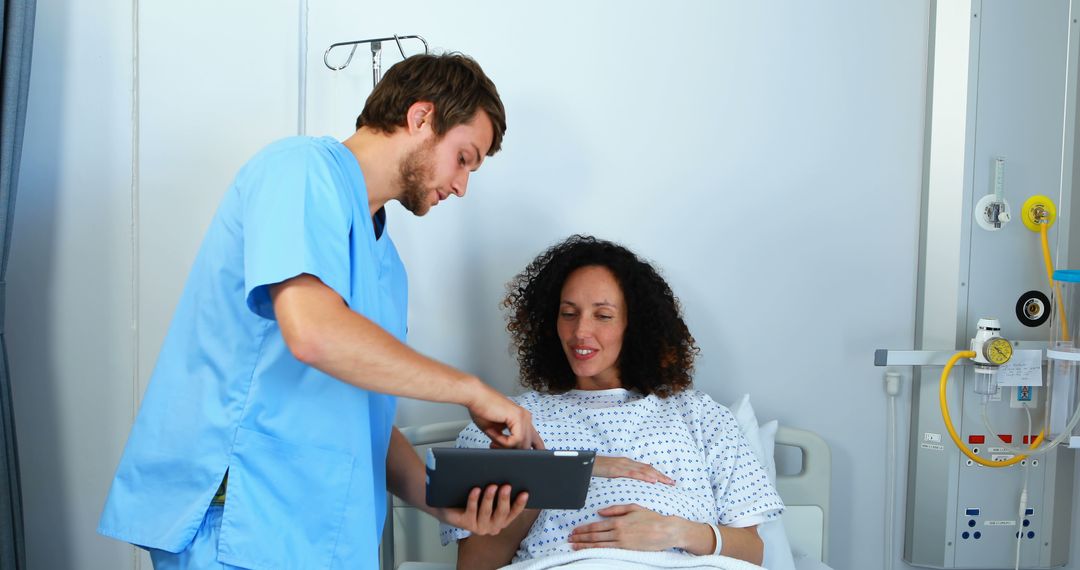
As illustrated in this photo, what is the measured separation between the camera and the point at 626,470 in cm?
157

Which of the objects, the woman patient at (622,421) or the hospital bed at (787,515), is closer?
the woman patient at (622,421)

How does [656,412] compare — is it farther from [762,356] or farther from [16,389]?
[16,389]

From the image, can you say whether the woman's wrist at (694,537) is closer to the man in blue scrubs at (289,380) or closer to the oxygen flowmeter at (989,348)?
the man in blue scrubs at (289,380)

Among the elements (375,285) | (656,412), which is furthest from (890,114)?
(375,285)

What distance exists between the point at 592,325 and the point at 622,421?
207 millimetres

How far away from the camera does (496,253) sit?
197cm

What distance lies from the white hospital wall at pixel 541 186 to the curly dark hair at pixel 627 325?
0.13 meters

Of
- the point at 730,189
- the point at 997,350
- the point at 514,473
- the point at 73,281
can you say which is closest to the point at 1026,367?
the point at 997,350

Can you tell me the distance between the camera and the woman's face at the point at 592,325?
5.66 ft

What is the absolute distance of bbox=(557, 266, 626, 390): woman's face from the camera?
172 centimetres

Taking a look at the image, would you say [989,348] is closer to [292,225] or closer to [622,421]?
[622,421]

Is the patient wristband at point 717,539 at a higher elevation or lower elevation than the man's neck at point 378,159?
lower

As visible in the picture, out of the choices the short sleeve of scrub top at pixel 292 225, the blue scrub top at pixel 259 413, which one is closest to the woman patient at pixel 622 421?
the blue scrub top at pixel 259 413

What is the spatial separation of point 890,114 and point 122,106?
5.81 feet
